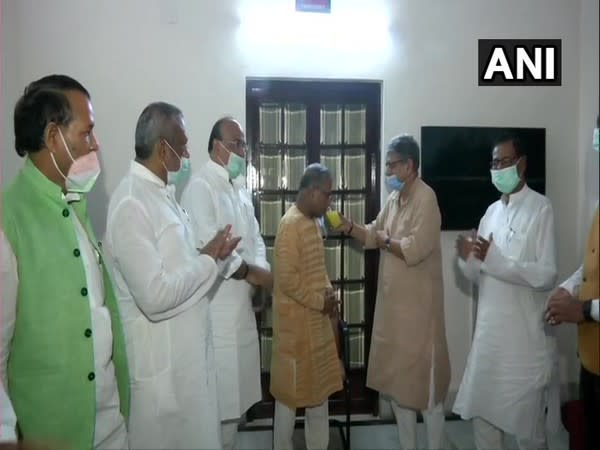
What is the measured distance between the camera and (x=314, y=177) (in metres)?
1.49

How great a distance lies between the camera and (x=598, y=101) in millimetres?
992

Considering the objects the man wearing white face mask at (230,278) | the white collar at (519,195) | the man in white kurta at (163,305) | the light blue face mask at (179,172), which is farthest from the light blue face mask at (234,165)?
the white collar at (519,195)

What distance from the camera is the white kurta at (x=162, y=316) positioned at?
3.23 feet

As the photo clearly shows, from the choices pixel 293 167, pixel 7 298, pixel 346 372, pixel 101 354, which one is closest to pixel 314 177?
pixel 293 167

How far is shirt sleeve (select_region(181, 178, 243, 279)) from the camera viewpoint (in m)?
1.38

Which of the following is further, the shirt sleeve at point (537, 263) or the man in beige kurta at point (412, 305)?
the man in beige kurta at point (412, 305)

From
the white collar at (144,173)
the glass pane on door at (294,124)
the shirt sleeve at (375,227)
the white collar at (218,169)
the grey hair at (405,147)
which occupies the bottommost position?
the shirt sleeve at (375,227)

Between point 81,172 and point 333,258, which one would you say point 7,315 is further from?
point 333,258

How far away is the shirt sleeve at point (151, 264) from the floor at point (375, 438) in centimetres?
83

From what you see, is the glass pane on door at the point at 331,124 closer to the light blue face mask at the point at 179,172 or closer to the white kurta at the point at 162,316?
the light blue face mask at the point at 179,172

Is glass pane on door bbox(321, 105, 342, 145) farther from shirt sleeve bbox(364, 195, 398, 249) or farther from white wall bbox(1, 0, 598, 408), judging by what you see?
shirt sleeve bbox(364, 195, 398, 249)

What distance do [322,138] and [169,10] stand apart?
0.61 meters

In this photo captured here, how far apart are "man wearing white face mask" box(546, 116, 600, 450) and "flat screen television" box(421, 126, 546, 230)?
0.55m

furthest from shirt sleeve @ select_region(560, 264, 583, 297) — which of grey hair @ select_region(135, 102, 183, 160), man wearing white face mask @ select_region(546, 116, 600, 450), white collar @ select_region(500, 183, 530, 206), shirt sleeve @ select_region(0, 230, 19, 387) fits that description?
shirt sleeve @ select_region(0, 230, 19, 387)
